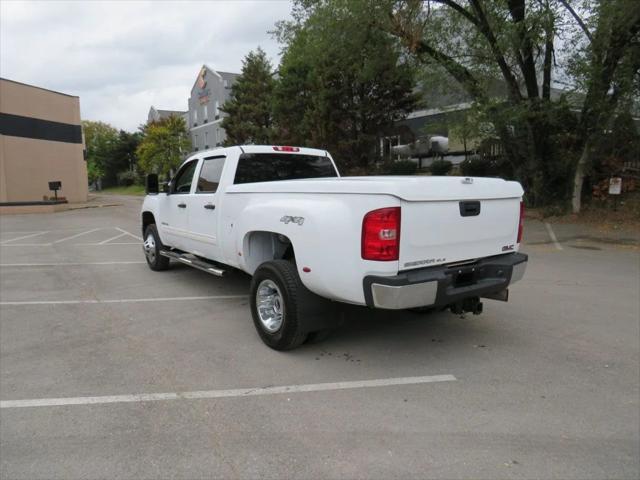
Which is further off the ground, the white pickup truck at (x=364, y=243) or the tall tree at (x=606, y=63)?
the tall tree at (x=606, y=63)

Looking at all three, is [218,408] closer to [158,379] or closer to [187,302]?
[158,379]

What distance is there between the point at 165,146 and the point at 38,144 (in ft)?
Result: 66.5

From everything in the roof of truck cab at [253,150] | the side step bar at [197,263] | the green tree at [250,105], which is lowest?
the side step bar at [197,263]

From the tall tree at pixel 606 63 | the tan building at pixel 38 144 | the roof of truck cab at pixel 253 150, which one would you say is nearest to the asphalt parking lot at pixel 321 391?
the roof of truck cab at pixel 253 150

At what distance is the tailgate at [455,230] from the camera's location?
144 inches

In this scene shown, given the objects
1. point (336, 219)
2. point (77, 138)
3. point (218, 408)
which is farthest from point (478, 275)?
point (77, 138)

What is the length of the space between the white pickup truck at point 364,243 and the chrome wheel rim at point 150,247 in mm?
3059

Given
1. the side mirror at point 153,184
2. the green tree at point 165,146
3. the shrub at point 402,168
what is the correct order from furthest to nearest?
the green tree at point 165,146, the shrub at point 402,168, the side mirror at point 153,184

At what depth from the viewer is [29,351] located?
464cm

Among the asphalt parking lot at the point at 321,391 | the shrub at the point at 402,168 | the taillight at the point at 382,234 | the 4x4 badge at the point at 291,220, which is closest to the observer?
the asphalt parking lot at the point at 321,391

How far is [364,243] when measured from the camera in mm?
3607

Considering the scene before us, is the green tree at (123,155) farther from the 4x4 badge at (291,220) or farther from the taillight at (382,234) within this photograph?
the taillight at (382,234)

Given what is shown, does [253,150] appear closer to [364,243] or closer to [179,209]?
[179,209]

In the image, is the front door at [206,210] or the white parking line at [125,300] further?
the white parking line at [125,300]
